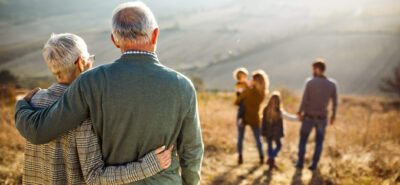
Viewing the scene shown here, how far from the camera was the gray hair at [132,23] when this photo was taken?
1.34m

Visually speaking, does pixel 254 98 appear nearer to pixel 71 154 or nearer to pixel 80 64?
pixel 80 64

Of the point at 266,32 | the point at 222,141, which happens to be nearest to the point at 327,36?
the point at 266,32

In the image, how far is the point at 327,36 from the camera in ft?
128

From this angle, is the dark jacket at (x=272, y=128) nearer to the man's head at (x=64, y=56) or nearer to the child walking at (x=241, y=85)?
the child walking at (x=241, y=85)

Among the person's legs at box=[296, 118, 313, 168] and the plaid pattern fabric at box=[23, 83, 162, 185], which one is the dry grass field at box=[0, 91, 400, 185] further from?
the plaid pattern fabric at box=[23, 83, 162, 185]

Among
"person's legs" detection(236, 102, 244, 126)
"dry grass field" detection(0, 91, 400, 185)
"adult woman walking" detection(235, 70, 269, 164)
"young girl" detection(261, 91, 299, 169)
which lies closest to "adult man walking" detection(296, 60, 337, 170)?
"young girl" detection(261, 91, 299, 169)

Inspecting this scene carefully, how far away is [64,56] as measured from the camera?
1.52m

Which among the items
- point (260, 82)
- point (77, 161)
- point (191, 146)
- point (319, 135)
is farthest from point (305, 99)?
point (77, 161)

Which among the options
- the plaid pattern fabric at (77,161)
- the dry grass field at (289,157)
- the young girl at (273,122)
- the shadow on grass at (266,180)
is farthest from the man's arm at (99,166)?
the young girl at (273,122)

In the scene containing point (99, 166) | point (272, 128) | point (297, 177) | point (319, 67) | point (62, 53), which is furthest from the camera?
point (272, 128)

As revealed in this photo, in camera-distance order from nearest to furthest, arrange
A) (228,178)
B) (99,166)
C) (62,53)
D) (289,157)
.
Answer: (99,166), (62,53), (228,178), (289,157)

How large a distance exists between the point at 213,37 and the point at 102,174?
29334mm

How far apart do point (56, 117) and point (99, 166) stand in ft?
1.10

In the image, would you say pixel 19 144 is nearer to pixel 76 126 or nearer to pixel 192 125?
pixel 76 126
